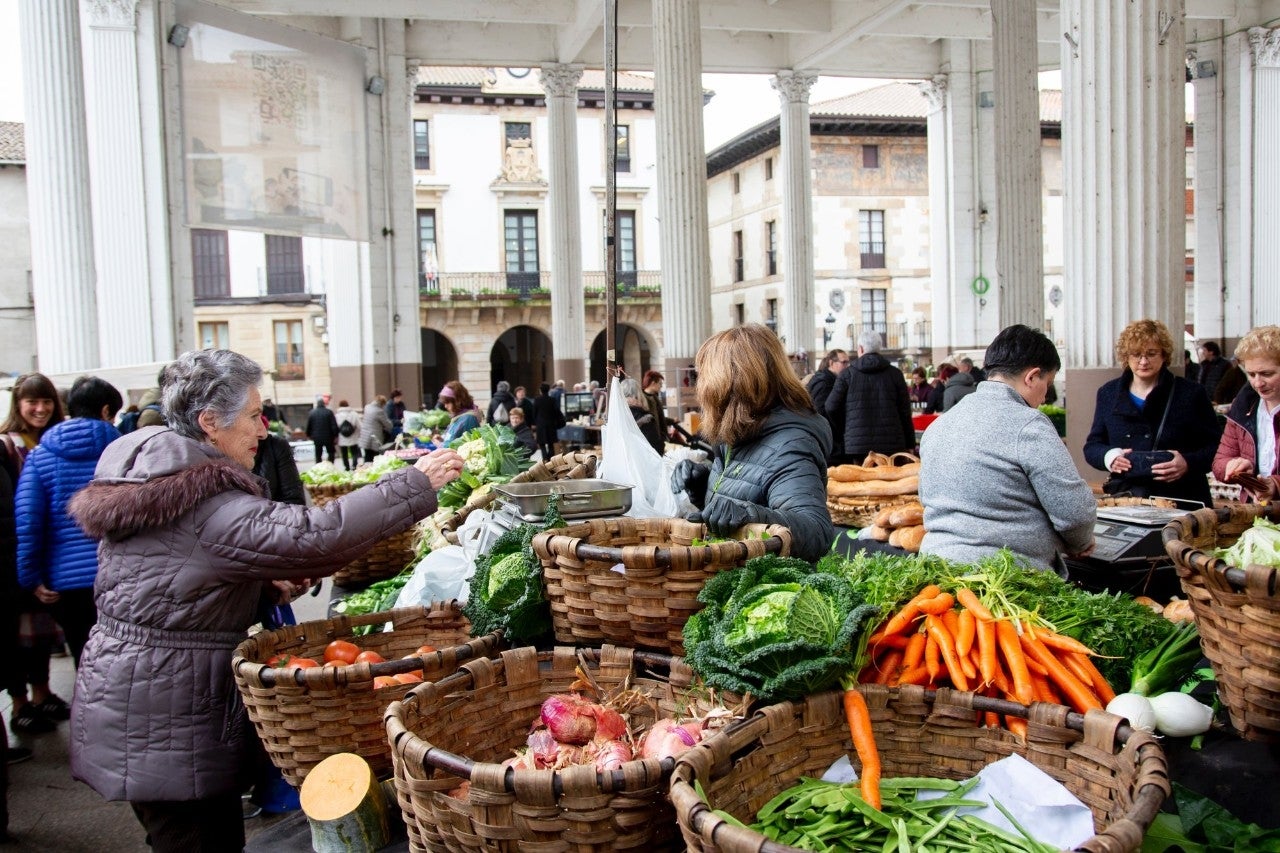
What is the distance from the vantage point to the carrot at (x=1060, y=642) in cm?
229

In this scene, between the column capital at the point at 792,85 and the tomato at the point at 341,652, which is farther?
the column capital at the point at 792,85

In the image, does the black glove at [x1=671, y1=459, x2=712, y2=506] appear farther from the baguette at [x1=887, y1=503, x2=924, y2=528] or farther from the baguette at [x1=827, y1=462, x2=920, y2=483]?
the baguette at [x1=827, y1=462, x2=920, y2=483]

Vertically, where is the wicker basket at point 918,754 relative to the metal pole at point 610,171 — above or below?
below

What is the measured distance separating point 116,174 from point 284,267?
22832mm

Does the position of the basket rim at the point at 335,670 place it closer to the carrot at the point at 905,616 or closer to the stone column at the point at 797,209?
the carrot at the point at 905,616

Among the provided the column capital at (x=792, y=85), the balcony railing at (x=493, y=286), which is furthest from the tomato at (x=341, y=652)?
the balcony railing at (x=493, y=286)

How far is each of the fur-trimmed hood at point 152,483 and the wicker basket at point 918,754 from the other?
148cm

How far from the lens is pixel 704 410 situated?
10.4 feet

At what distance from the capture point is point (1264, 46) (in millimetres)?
17703

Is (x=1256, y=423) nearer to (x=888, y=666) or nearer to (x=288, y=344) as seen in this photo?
(x=888, y=666)

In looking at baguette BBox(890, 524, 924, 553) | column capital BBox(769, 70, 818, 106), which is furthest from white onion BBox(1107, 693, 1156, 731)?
column capital BBox(769, 70, 818, 106)

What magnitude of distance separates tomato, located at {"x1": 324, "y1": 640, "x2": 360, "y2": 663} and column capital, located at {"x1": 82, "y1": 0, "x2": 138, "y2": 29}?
14480mm

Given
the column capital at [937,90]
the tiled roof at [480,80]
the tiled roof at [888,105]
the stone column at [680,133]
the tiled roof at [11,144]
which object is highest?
the tiled roof at [480,80]

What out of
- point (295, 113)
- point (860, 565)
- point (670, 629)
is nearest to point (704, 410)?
point (860, 565)
